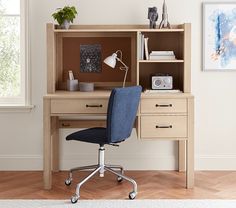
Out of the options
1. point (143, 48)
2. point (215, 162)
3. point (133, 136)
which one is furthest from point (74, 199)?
point (215, 162)

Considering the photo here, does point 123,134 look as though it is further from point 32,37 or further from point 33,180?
point 32,37

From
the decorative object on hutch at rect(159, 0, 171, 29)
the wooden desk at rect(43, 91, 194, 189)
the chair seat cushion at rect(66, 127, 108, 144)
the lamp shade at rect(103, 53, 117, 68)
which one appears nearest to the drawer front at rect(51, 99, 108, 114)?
the wooden desk at rect(43, 91, 194, 189)

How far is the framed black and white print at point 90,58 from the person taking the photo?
4.48 m

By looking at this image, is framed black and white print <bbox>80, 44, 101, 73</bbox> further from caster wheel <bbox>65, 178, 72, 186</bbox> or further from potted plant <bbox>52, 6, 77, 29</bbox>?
caster wheel <bbox>65, 178, 72, 186</bbox>

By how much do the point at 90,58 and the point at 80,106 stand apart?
780 mm

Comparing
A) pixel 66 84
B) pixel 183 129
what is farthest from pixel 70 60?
pixel 183 129

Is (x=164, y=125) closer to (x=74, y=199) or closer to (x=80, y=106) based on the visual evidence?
(x=80, y=106)

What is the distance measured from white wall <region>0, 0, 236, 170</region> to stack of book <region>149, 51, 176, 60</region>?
36 centimetres

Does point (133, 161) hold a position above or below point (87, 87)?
below

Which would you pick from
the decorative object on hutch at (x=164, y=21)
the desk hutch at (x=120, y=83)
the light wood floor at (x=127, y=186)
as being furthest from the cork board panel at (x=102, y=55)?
the light wood floor at (x=127, y=186)

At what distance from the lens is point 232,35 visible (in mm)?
4414

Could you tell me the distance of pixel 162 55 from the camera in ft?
13.8

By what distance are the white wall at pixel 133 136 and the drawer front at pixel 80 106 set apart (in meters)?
0.68

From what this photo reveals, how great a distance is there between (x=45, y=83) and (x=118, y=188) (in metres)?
1.28
